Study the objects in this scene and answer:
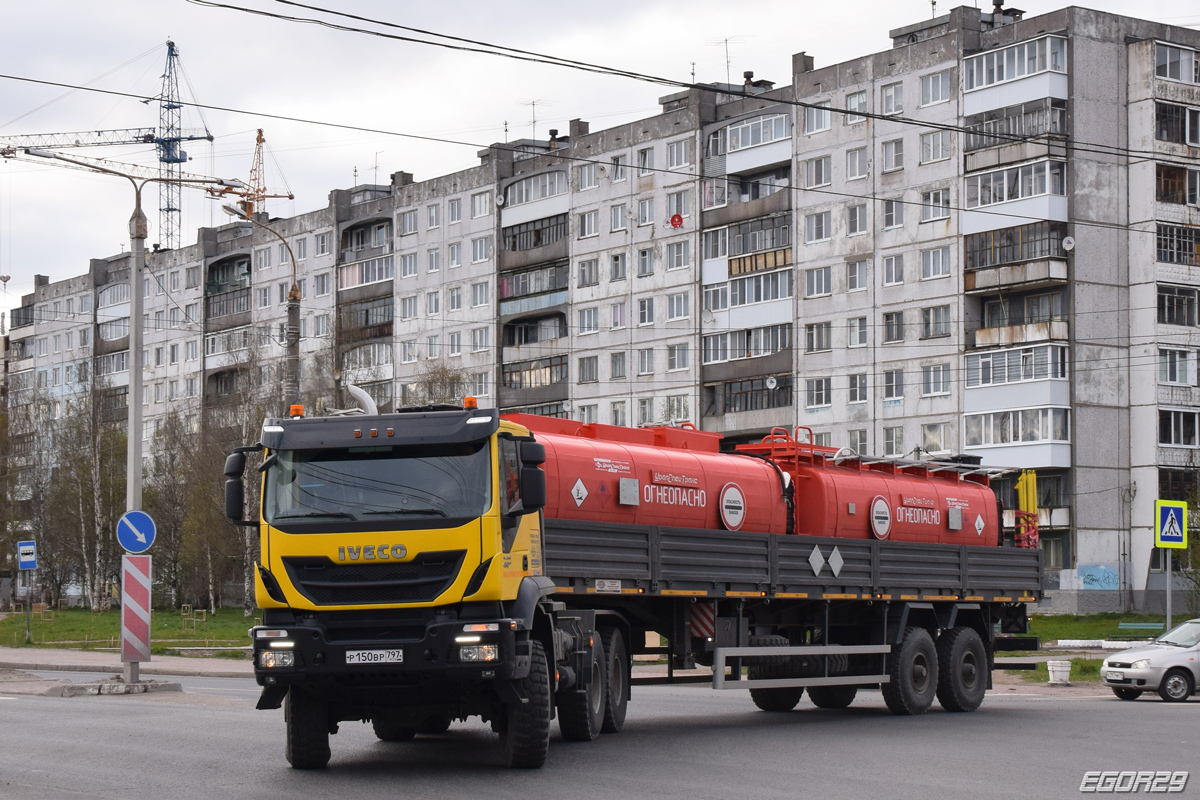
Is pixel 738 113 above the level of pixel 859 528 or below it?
above

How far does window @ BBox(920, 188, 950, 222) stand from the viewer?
65188 mm

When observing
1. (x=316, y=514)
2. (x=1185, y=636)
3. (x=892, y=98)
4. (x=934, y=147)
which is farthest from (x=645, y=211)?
(x=316, y=514)

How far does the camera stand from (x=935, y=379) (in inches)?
2576

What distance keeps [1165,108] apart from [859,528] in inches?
1861

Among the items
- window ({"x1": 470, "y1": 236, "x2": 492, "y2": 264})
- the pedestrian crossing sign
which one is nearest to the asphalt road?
the pedestrian crossing sign

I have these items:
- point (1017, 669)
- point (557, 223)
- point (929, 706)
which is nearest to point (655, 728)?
point (929, 706)

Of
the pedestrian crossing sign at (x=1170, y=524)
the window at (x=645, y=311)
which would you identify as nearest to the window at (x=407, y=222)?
the window at (x=645, y=311)

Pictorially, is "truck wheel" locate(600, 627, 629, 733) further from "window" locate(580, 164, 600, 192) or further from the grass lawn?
"window" locate(580, 164, 600, 192)

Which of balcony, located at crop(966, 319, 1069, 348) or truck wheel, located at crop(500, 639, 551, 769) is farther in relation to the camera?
balcony, located at crop(966, 319, 1069, 348)

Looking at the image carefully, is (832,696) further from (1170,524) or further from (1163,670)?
(1170,524)

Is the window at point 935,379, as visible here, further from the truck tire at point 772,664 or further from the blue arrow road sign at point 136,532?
the blue arrow road sign at point 136,532

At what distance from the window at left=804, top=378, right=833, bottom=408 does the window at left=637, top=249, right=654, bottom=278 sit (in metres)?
11.2

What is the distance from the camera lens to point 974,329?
64.1 metres

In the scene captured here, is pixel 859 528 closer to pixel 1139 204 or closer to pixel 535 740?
pixel 535 740
